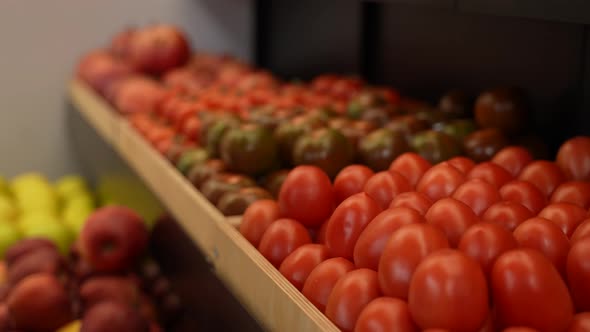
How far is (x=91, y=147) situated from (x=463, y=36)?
6.71 ft

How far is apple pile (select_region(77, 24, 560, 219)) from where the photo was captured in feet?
6.22

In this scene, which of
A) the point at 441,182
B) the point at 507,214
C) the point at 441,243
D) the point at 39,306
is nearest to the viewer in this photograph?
the point at 441,243

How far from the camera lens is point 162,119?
9.77ft

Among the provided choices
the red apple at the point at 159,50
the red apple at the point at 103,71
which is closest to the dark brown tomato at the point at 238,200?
the red apple at the point at 103,71

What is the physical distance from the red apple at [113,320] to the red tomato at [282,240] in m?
0.74

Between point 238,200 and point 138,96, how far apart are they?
5.39 feet

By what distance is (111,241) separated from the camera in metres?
2.55

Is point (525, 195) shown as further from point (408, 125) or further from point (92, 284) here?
point (92, 284)

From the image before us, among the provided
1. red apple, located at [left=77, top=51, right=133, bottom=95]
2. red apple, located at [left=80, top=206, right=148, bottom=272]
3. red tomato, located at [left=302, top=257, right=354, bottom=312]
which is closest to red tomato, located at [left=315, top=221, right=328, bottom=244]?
red tomato, located at [left=302, top=257, right=354, bottom=312]

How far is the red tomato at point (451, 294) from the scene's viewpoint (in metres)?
0.96

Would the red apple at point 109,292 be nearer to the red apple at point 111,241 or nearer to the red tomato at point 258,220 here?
the red apple at point 111,241

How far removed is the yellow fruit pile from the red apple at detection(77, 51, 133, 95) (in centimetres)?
51

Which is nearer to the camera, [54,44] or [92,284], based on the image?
[92,284]

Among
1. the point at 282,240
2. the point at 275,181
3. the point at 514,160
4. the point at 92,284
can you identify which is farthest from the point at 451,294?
the point at 92,284
